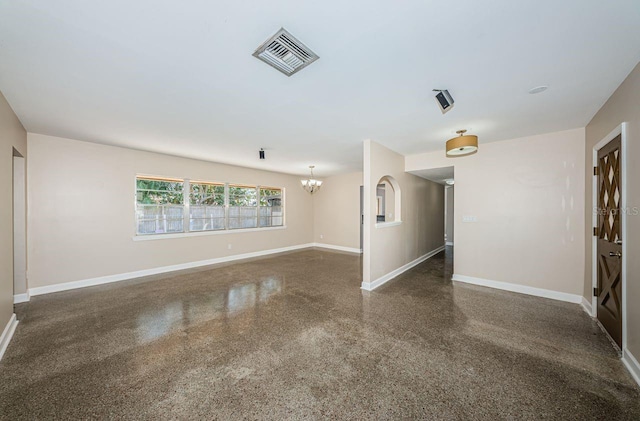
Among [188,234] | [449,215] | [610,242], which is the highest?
[449,215]

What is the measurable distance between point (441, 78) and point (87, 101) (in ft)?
12.1

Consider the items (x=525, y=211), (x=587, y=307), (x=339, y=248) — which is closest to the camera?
(x=587, y=307)

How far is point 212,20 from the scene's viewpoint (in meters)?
1.50

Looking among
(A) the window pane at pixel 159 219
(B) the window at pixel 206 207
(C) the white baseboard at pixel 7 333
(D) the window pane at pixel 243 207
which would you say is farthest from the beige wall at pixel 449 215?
(C) the white baseboard at pixel 7 333

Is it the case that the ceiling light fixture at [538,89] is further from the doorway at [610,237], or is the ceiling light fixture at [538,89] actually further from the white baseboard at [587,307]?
the white baseboard at [587,307]

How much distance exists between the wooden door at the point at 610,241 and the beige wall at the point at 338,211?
505cm

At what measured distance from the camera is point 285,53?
1.79 m

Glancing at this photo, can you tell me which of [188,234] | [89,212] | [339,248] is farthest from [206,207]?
[339,248]

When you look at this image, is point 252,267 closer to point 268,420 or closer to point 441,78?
point 268,420

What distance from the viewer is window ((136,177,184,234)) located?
491cm

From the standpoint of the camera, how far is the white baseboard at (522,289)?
3499mm

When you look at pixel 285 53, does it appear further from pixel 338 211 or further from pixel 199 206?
pixel 338 211

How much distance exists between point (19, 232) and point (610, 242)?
7671mm

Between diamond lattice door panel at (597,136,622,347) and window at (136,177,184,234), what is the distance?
689 cm
